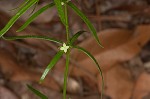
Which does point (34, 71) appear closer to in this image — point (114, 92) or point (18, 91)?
point (18, 91)

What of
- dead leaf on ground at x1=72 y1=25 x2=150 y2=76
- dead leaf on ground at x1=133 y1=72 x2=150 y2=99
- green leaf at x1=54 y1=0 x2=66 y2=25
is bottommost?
green leaf at x1=54 y1=0 x2=66 y2=25

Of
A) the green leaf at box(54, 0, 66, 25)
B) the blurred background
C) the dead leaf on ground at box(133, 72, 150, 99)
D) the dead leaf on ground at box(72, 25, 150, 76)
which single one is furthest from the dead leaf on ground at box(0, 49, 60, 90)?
the green leaf at box(54, 0, 66, 25)

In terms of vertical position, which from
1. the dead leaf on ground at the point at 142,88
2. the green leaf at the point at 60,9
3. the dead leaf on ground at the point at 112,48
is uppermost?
the dead leaf on ground at the point at 112,48

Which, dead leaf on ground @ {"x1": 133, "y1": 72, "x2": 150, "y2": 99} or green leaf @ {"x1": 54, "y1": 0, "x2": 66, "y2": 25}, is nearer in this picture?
green leaf @ {"x1": 54, "y1": 0, "x2": 66, "y2": 25}

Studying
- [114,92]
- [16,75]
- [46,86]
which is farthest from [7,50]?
[114,92]

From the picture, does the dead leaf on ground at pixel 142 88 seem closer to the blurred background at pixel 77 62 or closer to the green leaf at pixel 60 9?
the blurred background at pixel 77 62

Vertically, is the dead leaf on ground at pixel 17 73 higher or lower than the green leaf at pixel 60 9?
higher

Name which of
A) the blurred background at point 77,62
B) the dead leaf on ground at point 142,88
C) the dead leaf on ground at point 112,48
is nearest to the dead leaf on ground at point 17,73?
the blurred background at point 77,62

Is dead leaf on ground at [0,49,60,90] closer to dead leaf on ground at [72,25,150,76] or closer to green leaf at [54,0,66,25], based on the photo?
dead leaf on ground at [72,25,150,76]
